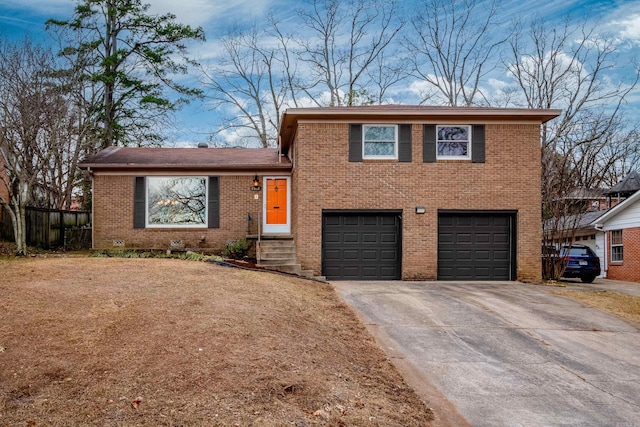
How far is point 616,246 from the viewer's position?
2295 centimetres

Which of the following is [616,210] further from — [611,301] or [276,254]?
[276,254]

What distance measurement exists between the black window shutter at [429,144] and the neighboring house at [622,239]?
1023cm

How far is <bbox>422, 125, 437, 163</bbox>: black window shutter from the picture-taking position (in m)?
15.3

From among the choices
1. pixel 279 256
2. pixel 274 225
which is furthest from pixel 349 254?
pixel 274 225

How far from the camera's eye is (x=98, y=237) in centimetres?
1741

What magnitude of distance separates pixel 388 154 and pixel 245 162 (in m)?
5.08

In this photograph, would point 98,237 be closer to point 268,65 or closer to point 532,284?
point 532,284

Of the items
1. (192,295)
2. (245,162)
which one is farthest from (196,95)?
(192,295)

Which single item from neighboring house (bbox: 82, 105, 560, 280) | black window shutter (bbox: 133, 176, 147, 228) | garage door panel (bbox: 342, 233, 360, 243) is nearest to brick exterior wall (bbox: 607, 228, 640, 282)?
neighboring house (bbox: 82, 105, 560, 280)

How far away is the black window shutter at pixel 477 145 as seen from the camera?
15.4 m

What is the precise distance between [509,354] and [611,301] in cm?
615

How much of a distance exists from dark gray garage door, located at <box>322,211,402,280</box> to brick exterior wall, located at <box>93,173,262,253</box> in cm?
336

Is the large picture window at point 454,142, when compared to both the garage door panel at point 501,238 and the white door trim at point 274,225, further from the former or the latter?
the white door trim at point 274,225

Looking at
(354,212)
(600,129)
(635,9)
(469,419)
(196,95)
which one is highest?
(635,9)
